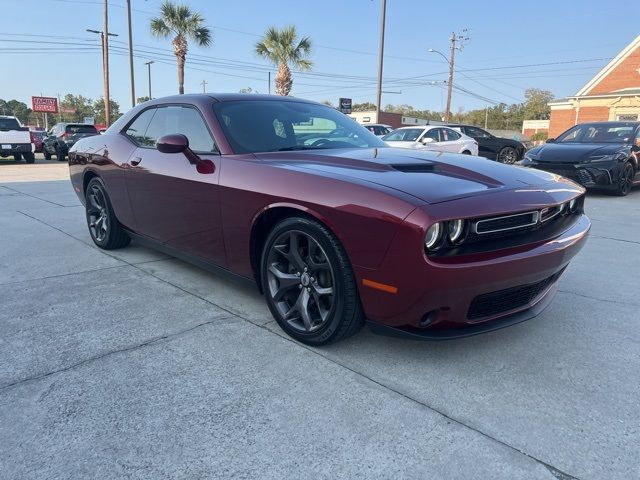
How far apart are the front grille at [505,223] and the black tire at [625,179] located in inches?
305

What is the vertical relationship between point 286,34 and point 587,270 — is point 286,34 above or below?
above

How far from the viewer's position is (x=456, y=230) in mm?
2168

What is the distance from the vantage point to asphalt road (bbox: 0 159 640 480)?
5.79ft

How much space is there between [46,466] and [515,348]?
229cm

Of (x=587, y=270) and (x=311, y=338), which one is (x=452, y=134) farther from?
(x=311, y=338)

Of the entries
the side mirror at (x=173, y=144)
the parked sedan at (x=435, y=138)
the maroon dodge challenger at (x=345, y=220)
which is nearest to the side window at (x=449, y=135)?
the parked sedan at (x=435, y=138)

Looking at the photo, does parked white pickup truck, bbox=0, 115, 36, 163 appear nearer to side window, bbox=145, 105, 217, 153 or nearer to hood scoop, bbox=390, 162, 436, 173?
side window, bbox=145, 105, 217, 153

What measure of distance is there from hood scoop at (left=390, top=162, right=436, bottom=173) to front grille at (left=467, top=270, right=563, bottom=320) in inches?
30.3

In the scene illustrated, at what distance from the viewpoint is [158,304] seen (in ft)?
10.8

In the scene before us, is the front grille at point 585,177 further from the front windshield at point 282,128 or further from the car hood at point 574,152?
the front windshield at point 282,128

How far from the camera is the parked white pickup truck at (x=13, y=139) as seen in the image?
52.3 feet

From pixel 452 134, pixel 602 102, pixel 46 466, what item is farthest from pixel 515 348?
pixel 602 102

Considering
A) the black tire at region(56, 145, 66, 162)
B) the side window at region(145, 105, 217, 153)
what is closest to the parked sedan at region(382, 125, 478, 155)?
the side window at region(145, 105, 217, 153)

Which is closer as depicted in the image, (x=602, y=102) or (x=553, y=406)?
(x=553, y=406)
